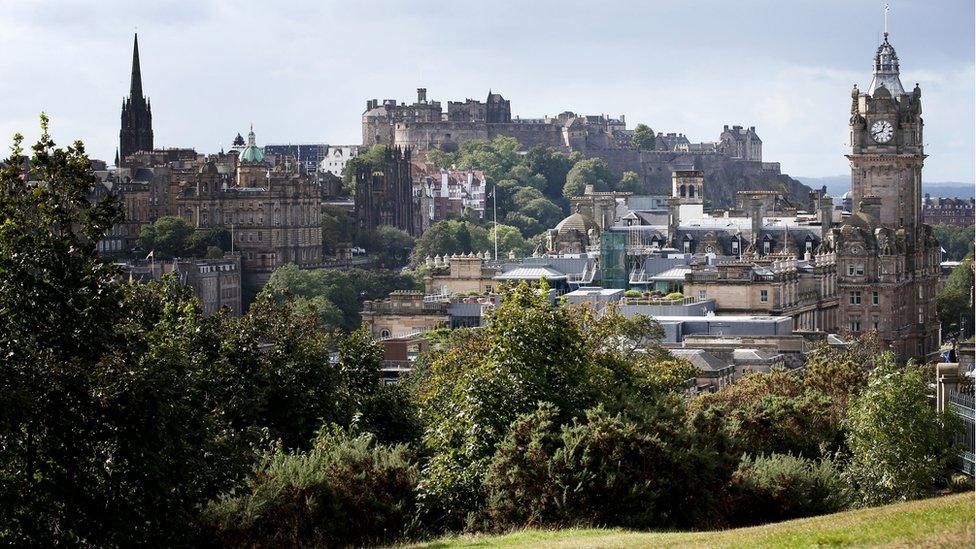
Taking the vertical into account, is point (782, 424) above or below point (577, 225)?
below

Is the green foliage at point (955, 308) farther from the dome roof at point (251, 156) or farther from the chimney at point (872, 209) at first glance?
the dome roof at point (251, 156)

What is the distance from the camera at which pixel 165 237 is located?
15612 cm

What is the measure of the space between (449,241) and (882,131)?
199ft

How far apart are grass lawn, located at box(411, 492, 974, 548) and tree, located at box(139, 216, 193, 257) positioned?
11839 centimetres

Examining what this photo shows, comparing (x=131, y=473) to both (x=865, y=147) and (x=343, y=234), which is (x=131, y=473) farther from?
(x=343, y=234)

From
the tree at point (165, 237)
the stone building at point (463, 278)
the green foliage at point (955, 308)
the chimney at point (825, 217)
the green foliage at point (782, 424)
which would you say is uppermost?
the chimney at point (825, 217)

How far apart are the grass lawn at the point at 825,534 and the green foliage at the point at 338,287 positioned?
91.9 meters

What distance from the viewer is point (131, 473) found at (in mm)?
34688

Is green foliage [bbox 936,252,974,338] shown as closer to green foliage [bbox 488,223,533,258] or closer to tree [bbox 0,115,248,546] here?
green foliage [bbox 488,223,533,258]

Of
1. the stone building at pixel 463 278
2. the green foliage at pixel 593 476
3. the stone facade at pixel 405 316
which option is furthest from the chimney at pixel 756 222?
the green foliage at pixel 593 476

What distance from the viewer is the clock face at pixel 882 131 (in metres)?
122

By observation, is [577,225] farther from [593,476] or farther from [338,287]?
[593,476]

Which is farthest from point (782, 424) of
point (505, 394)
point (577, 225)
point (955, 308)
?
point (955, 308)

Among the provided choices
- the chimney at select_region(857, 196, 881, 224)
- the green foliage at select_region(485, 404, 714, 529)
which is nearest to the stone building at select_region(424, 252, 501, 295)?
the chimney at select_region(857, 196, 881, 224)
